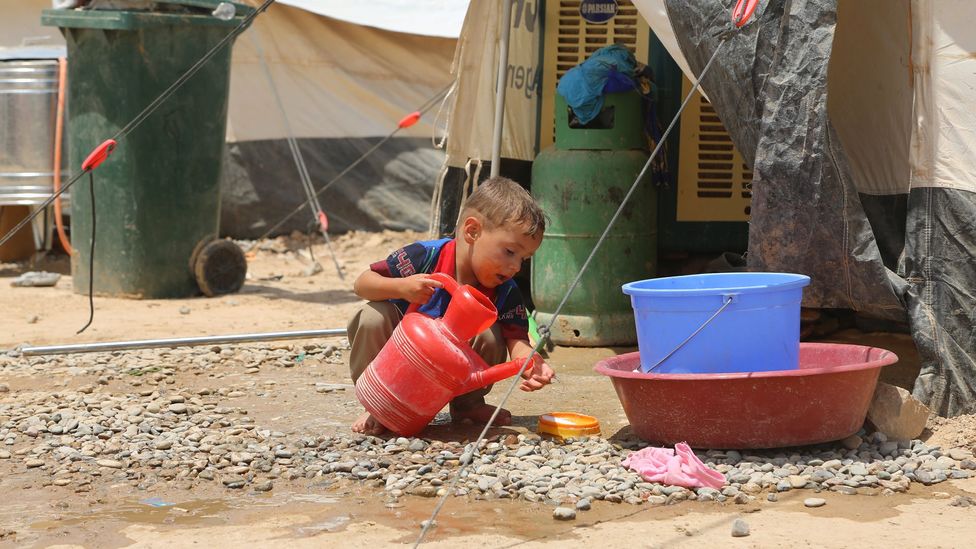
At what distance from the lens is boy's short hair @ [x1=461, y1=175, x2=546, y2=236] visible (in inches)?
135

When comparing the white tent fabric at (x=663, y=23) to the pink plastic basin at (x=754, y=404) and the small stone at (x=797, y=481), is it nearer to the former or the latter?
the pink plastic basin at (x=754, y=404)

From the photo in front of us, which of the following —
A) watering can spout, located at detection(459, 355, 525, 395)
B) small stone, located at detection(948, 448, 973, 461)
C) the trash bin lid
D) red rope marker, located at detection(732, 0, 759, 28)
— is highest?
the trash bin lid

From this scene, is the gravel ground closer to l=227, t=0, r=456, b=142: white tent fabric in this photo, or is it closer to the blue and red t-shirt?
the blue and red t-shirt

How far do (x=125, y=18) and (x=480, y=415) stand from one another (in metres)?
3.65

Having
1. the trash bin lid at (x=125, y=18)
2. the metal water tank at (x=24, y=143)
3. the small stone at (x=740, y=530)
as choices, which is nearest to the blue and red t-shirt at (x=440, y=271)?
the small stone at (x=740, y=530)

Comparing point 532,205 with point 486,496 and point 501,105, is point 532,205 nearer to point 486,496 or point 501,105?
point 486,496

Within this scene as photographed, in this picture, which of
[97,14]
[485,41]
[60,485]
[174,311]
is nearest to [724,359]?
[60,485]

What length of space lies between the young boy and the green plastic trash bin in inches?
127

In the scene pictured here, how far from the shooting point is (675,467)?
3137mm

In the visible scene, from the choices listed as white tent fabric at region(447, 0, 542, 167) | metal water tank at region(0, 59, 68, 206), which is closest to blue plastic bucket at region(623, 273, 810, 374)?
white tent fabric at region(447, 0, 542, 167)

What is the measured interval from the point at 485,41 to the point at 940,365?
2626 mm

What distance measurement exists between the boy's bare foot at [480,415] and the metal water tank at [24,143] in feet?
14.6

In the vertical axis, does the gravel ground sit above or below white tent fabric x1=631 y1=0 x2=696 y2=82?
below

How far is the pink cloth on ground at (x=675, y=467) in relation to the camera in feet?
10.1
